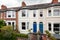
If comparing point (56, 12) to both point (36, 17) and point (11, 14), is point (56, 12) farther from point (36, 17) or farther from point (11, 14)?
point (11, 14)

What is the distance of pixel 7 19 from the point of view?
54062 mm

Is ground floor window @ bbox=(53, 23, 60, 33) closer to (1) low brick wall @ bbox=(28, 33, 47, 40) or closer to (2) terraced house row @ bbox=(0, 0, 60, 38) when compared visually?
(2) terraced house row @ bbox=(0, 0, 60, 38)

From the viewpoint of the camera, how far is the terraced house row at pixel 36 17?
45.7 metres

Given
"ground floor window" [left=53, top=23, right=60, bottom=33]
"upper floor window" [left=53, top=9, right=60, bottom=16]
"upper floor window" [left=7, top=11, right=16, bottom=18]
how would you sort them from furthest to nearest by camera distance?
"upper floor window" [left=7, top=11, right=16, bottom=18]
"upper floor window" [left=53, top=9, right=60, bottom=16]
"ground floor window" [left=53, top=23, right=60, bottom=33]

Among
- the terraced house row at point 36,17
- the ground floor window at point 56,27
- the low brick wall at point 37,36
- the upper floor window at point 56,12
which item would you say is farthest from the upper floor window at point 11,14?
the low brick wall at point 37,36

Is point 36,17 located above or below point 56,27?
above

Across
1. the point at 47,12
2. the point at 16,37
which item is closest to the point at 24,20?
the point at 47,12

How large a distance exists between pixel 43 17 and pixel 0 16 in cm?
1359

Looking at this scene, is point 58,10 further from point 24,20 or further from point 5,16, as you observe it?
point 5,16

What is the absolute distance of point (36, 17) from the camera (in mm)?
47688

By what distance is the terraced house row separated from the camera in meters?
45.7

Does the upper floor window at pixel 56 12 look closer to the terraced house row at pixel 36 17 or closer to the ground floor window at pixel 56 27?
the terraced house row at pixel 36 17

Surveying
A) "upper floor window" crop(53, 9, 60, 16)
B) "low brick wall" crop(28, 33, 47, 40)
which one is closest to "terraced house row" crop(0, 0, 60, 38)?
"upper floor window" crop(53, 9, 60, 16)

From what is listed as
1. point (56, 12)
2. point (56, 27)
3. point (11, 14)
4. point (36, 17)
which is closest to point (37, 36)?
point (56, 27)
